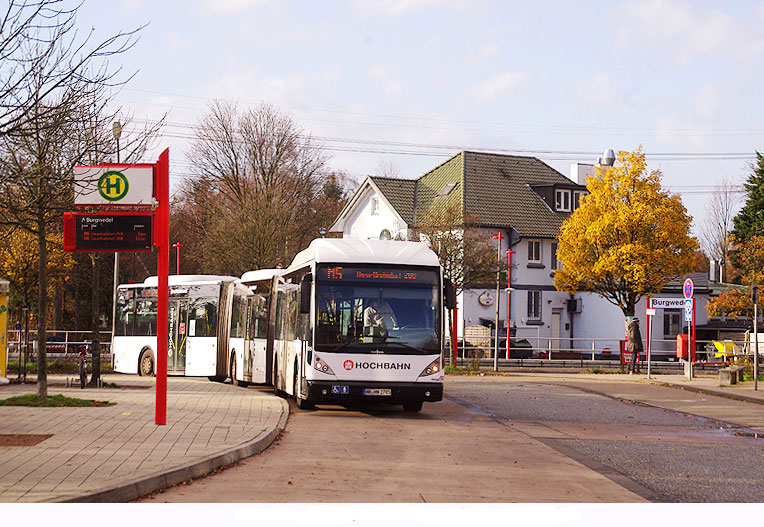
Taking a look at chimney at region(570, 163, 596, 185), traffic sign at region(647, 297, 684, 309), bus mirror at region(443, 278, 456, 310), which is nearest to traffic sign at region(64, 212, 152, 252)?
bus mirror at region(443, 278, 456, 310)

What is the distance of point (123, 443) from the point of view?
1259 centimetres

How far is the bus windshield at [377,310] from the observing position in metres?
18.9

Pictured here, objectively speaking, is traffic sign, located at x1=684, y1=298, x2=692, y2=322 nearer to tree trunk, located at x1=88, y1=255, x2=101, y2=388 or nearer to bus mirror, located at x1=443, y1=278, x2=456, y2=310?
bus mirror, located at x1=443, y1=278, x2=456, y2=310

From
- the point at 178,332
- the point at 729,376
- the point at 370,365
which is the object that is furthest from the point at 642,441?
the point at 178,332

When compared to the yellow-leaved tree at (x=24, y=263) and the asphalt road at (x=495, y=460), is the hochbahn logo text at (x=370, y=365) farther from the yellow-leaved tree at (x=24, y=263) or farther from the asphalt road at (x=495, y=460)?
the yellow-leaved tree at (x=24, y=263)

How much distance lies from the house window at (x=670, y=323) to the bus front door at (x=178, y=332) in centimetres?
3781

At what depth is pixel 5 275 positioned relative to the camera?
46.7 meters

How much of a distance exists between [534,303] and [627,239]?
11.0 meters

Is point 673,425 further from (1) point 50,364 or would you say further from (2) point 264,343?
(1) point 50,364

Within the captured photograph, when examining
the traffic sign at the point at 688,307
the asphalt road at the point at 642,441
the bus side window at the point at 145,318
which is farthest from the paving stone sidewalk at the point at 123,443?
the traffic sign at the point at 688,307

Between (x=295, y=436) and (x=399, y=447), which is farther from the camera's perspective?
(x=295, y=436)

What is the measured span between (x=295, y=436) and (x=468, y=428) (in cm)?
343

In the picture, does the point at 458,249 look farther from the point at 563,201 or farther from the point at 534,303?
the point at 563,201

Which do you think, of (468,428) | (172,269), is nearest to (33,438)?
(468,428)
